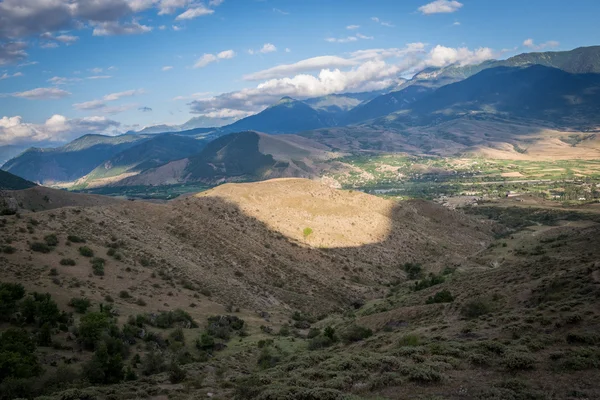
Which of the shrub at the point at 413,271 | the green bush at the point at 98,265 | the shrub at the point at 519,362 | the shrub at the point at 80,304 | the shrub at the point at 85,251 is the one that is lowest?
the shrub at the point at 413,271

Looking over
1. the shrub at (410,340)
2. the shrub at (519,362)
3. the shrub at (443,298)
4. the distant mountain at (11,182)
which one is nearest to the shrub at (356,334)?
the shrub at (410,340)

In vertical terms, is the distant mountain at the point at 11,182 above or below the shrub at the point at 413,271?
above

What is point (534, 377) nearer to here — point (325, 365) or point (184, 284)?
point (325, 365)

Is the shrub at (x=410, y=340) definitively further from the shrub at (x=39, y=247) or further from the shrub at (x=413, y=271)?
the shrub at (x=413, y=271)

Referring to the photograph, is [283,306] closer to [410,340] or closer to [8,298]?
[410,340]

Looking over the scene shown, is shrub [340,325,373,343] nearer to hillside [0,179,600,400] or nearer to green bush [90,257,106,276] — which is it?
hillside [0,179,600,400]

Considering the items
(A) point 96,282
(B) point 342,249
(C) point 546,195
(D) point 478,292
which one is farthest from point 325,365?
(C) point 546,195

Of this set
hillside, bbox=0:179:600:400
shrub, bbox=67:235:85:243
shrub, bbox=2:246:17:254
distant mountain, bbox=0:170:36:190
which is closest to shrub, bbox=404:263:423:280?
hillside, bbox=0:179:600:400
